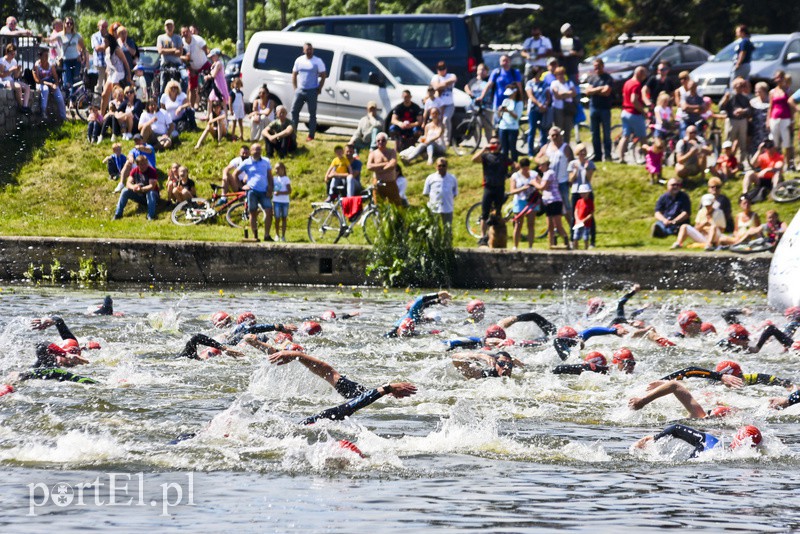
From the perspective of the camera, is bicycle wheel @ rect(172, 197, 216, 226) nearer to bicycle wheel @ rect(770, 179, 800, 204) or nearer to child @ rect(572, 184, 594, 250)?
child @ rect(572, 184, 594, 250)

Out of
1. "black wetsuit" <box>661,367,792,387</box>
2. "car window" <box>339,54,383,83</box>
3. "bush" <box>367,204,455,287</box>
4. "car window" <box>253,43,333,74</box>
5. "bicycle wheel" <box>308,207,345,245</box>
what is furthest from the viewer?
"car window" <box>253,43,333,74</box>

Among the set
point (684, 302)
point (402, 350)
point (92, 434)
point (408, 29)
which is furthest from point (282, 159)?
point (92, 434)

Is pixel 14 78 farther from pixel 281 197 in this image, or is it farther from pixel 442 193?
pixel 442 193

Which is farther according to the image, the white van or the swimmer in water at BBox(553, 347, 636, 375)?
the white van

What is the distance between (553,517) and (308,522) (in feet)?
5.37

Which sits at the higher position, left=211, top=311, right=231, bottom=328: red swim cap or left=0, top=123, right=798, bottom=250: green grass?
left=0, top=123, right=798, bottom=250: green grass

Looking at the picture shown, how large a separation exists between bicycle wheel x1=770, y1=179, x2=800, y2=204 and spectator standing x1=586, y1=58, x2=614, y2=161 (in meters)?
3.39

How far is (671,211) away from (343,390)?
14093 millimetres

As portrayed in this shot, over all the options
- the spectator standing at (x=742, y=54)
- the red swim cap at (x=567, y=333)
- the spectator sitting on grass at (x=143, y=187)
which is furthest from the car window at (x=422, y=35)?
the red swim cap at (x=567, y=333)

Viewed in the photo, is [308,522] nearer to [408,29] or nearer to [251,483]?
[251,483]

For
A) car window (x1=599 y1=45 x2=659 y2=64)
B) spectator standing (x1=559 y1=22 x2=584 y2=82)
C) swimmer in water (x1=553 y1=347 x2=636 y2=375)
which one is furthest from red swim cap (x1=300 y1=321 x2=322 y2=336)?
car window (x1=599 y1=45 x2=659 y2=64)

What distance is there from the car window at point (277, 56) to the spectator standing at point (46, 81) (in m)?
4.85

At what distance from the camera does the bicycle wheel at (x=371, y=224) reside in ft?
82.5

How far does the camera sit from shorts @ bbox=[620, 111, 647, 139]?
28062mm
